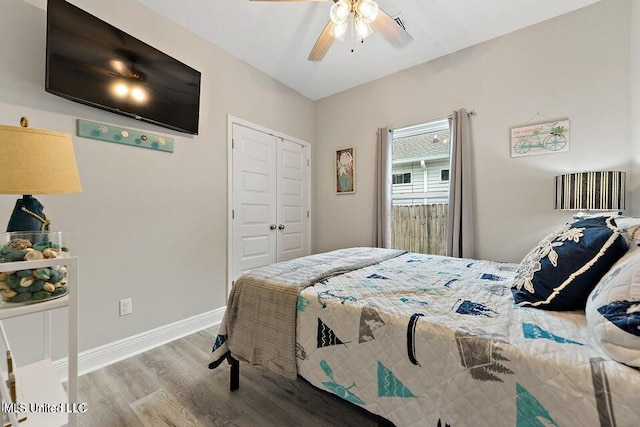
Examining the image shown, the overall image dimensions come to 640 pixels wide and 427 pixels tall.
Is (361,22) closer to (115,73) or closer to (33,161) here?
(115,73)

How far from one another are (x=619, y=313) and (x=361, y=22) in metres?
1.97

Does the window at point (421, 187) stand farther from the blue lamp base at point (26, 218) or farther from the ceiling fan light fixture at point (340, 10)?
the blue lamp base at point (26, 218)

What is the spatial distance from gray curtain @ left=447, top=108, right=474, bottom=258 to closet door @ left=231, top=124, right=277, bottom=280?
207 cm

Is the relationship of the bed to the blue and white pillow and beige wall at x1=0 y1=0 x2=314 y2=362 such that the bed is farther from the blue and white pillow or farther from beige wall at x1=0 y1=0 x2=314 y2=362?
beige wall at x1=0 y1=0 x2=314 y2=362

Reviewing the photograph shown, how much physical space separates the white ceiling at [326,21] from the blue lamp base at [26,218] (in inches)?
74.8

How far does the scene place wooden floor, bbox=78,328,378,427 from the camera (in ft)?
4.53

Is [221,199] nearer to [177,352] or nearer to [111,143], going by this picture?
[111,143]

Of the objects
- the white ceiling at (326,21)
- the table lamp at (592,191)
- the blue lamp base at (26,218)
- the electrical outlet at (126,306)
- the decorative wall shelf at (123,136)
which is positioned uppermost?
the white ceiling at (326,21)

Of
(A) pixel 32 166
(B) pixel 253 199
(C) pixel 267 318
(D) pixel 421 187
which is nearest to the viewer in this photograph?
(A) pixel 32 166

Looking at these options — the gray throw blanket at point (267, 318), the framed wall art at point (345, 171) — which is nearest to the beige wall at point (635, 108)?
the gray throw blanket at point (267, 318)

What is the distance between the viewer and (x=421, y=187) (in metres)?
3.22

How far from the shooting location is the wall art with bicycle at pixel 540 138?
7.54 ft

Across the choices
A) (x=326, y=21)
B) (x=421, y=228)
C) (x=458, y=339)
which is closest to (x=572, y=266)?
(x=458, y=339)

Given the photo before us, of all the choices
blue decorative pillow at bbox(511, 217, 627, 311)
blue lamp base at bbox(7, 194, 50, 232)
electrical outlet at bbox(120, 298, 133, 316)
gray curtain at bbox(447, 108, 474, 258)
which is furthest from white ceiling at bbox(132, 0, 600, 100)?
electrical outlet at bbox(120, 298, 133, 316)
